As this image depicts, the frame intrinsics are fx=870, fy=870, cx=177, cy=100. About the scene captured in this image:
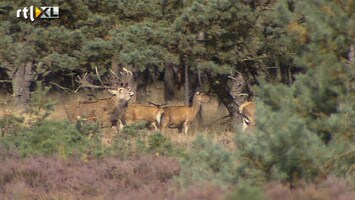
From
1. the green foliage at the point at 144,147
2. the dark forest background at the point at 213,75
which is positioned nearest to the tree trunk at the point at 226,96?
the dark forest background at the point at 213,75

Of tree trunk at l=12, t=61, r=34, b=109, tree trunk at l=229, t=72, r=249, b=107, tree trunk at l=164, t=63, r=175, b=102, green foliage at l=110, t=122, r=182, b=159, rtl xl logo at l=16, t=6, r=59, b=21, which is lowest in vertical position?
tree trunk at l=164, t=63, r=175, b=102

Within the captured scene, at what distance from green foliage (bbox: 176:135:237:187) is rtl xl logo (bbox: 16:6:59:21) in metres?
10.00

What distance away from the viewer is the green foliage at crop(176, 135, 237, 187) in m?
7.91

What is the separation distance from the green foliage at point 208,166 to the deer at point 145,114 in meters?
11.8

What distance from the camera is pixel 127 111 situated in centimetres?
2052

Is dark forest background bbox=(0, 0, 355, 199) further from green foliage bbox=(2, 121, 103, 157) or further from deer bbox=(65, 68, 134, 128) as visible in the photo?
deer bbox=(65, 68, 134, 128)

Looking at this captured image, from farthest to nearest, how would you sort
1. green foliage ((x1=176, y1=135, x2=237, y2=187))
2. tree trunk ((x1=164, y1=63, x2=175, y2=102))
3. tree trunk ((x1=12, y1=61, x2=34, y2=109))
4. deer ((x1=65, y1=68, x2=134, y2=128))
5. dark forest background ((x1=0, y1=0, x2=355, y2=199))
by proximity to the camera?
tree trunk ((x1=164, y1=63, x2=175, y2=102)) < tree trunk ((x1=12, y1=61, x2=34, y2=109)) < deer ((x1=65, y1=68, x2=134, y2=128)) < dark forest background ((x1=0, y1=0, x2=355, y2=199)) < green foliage ((x1=176, y1=135, x2=237, y2=187))

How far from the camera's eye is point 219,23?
18.3 m

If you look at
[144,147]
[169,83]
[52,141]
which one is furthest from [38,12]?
[169,83]

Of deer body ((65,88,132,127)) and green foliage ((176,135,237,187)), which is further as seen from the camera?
deer body ((65,88,132,127))

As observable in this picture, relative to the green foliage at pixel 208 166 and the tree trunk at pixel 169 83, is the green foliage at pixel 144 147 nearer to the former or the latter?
the green foliage at pixel 208 166

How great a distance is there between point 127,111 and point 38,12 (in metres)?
3.69

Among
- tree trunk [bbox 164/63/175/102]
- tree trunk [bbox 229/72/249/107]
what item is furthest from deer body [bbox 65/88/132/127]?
tree trunk [bbox 164/63/175/102]

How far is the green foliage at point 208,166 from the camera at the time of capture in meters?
7.91
